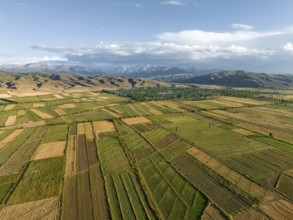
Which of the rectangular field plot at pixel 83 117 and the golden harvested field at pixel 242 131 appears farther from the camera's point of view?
the rectangular field plot at pixel 83 117

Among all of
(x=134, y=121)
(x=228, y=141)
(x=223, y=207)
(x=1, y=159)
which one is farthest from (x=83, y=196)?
(x=134, y=121)

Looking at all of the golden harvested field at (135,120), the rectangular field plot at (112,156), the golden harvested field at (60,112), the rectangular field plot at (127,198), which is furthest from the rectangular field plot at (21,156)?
the golden harvested field at (60,112)

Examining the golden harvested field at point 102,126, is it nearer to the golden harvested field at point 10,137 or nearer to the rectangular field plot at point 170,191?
the golden harvested field at point 10,137

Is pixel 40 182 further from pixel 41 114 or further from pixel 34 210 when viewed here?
pixel 41 114

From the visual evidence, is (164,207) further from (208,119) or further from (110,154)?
(208,119)

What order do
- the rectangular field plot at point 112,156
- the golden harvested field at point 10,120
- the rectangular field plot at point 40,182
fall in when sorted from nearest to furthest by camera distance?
the rectangular field plot at point 40,182 → the rectangular field plot at point 112,156 → the golden harvested field at point 10,120

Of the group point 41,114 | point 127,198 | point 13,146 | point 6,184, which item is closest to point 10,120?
point 41,114
